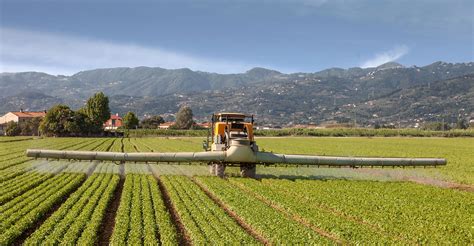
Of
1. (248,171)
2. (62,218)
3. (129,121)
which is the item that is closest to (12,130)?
(129,121)

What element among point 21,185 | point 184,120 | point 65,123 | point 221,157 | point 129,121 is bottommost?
point 21,185

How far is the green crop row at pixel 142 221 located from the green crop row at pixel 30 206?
9.22ft

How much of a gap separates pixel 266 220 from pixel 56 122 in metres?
100

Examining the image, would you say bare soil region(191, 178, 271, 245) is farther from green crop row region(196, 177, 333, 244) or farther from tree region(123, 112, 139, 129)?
tree region(123, 112, 139, 129)

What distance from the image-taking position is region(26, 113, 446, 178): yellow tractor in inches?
1021

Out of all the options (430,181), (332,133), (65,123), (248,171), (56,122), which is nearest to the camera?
(248,171)

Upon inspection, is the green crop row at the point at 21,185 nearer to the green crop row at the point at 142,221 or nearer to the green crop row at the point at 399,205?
the green crop row at the point at 142,221

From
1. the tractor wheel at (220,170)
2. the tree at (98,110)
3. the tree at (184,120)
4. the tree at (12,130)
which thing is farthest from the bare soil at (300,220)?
the tree at (184,120)

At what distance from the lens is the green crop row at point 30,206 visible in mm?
13649

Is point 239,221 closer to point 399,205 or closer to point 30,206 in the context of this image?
point 399,205

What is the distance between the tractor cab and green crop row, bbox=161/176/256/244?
6.00 metres

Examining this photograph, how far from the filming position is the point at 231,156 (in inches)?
1011

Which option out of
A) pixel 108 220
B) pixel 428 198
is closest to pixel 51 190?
pixel 108 220

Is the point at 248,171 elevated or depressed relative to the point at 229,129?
depressed
